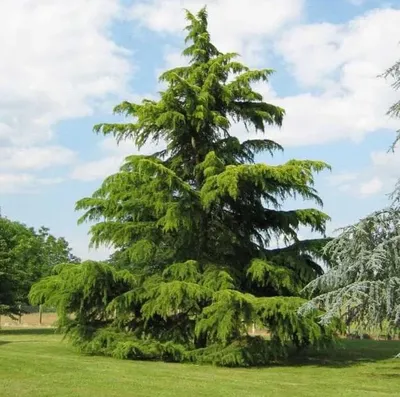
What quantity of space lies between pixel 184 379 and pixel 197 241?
24.7 feet

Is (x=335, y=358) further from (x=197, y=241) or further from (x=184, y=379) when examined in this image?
(x=184, y=379)

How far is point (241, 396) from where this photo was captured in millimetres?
11414

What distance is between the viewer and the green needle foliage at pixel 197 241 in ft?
58.2

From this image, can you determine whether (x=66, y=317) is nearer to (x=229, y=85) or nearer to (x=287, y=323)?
(x=287, y=323)

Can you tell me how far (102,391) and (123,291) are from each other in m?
8.29

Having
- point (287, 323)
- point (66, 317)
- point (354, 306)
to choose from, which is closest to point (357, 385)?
point (354, 306)

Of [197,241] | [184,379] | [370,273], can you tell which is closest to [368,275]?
[370,273]

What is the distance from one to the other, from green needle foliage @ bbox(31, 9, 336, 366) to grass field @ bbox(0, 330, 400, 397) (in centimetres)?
112

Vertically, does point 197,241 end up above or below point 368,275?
above

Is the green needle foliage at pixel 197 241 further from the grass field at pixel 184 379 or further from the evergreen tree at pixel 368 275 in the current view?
the evergreen tree at pixel 368 275

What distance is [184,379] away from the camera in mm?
13547

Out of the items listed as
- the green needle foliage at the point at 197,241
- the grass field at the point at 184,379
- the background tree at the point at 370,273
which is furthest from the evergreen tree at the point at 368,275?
the green needle foliage at the point at 197,241

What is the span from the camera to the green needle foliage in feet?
58.2

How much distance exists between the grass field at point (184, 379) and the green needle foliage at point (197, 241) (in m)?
1.12
